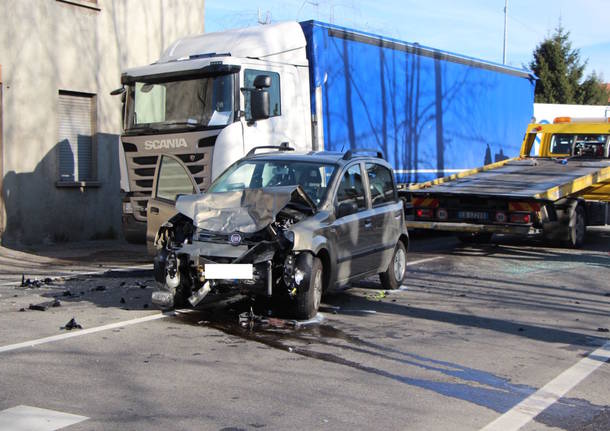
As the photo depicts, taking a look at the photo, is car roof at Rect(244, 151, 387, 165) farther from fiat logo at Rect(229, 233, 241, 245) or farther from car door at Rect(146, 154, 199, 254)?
car door at Rect(146, 154, 199, 254)

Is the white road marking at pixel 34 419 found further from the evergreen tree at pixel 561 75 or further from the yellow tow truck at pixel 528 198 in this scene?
the evergreen tree at pixel 561 75

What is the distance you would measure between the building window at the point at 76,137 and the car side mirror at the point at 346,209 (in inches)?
389

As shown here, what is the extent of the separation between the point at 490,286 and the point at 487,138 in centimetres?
1023

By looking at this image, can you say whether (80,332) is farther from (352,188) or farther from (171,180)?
(171,180)

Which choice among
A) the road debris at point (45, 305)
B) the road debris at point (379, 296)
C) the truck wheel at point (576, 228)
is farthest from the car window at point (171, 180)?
the truck wheel at point (576, 228)

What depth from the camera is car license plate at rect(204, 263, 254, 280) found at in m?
7.96

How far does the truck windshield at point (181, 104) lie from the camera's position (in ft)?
40.6

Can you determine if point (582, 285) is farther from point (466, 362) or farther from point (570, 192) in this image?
point (466, 362)

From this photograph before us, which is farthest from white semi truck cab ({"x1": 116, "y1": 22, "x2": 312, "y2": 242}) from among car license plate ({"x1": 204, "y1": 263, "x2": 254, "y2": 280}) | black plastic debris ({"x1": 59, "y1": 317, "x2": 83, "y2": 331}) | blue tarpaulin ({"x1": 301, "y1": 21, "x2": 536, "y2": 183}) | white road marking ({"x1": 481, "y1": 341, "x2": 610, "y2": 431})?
white road marking ({"x1": 481, "y1": 341, "x2": 610, "y2": 431})

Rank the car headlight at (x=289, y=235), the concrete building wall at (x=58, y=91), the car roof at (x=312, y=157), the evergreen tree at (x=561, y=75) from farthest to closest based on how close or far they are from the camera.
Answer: the evergreen tree at (x=561, y=75) < the concrete building wall at (x=58, y=91) < the car roof at (x=312, y=157) < the car headlight at (x=289, y=235)

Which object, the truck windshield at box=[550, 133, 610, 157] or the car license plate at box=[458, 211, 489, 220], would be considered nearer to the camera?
the car license plate at box=[458, 211, 489, 220]

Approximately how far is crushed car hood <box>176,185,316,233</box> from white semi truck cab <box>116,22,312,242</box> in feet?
11.7

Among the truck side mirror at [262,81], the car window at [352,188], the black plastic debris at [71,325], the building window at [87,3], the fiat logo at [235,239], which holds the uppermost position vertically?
the building window at [87,3]

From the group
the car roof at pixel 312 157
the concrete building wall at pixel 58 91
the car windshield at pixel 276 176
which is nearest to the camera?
the car windshield at pixel 276 176
